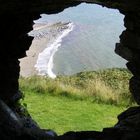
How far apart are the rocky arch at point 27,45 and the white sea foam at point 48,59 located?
16.1 metres

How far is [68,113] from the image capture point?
43.9ft

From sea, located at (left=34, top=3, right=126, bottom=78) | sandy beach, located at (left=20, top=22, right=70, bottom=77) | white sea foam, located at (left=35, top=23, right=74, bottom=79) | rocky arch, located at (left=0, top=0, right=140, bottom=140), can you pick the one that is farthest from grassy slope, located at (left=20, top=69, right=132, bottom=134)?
sandy beach, located at (left=20, top=22, right=70, bottom=77)

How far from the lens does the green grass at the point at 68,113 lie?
→ 12086mm

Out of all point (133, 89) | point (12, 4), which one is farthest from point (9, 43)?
point (133, 89)

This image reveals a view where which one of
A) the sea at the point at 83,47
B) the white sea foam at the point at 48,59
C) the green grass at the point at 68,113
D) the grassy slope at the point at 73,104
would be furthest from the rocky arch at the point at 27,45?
the sea at the point at 83,47

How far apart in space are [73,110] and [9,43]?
6146mm

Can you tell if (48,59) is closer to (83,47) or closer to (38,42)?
(38,42)

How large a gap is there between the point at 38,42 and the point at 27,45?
3039 centimetres

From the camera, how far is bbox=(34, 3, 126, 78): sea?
1254 inches

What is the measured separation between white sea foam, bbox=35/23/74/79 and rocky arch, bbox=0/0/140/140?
52.8 feet

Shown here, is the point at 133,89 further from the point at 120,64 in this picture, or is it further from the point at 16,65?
the point at 120,64

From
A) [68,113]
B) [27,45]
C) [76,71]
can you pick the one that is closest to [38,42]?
[76,71]

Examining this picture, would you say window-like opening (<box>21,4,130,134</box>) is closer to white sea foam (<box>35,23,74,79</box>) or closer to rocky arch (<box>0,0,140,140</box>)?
white sea foam (<box>35,23,74,79</box>)

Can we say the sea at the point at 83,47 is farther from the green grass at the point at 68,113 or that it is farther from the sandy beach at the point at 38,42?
the green grass at the point at 68,113
